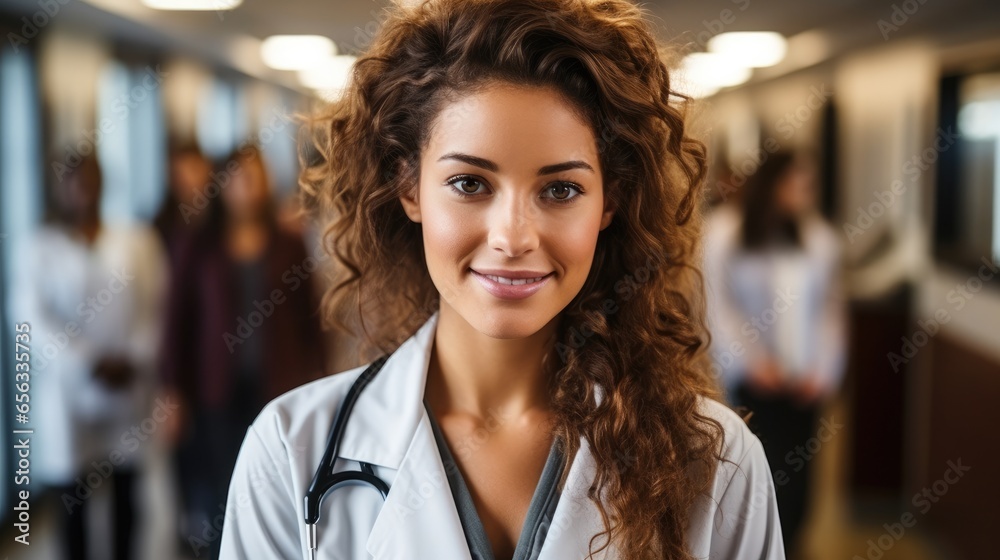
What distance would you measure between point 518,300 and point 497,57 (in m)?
0.33

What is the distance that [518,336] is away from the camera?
1.19 meters

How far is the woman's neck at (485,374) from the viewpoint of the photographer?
4.36 feet

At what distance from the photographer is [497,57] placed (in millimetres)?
1179

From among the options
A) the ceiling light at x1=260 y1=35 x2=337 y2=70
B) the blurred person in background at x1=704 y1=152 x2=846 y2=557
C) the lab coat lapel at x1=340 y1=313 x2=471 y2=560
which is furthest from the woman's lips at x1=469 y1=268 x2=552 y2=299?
the ceiling light at x1=260 y1=35 x2=337 y2=70

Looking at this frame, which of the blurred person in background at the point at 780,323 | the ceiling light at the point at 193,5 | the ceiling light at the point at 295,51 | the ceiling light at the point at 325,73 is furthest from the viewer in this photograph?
the ceiling light at the point at 325,73

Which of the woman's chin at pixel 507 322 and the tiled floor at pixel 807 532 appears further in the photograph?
the tiled floor at pixel 807 532

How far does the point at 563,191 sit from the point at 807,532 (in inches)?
135

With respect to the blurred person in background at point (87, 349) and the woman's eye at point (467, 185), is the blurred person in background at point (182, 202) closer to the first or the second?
the blurred person in background at point (87, 349)

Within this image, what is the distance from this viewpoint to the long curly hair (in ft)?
3.92

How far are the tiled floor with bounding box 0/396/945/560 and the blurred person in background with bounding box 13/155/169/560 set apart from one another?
31 centimetres

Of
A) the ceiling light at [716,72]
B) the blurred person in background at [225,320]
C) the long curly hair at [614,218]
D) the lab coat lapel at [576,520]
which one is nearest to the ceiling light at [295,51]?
the blurred person in background at [225,320]

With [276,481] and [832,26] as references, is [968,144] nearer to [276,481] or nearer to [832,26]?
[832,26]

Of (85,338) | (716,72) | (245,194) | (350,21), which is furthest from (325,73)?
(85,338)

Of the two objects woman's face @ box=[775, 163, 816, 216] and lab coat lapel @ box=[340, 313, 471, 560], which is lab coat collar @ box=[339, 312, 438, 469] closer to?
lab coat lapel @ box=[340, 313, 471, 560]
